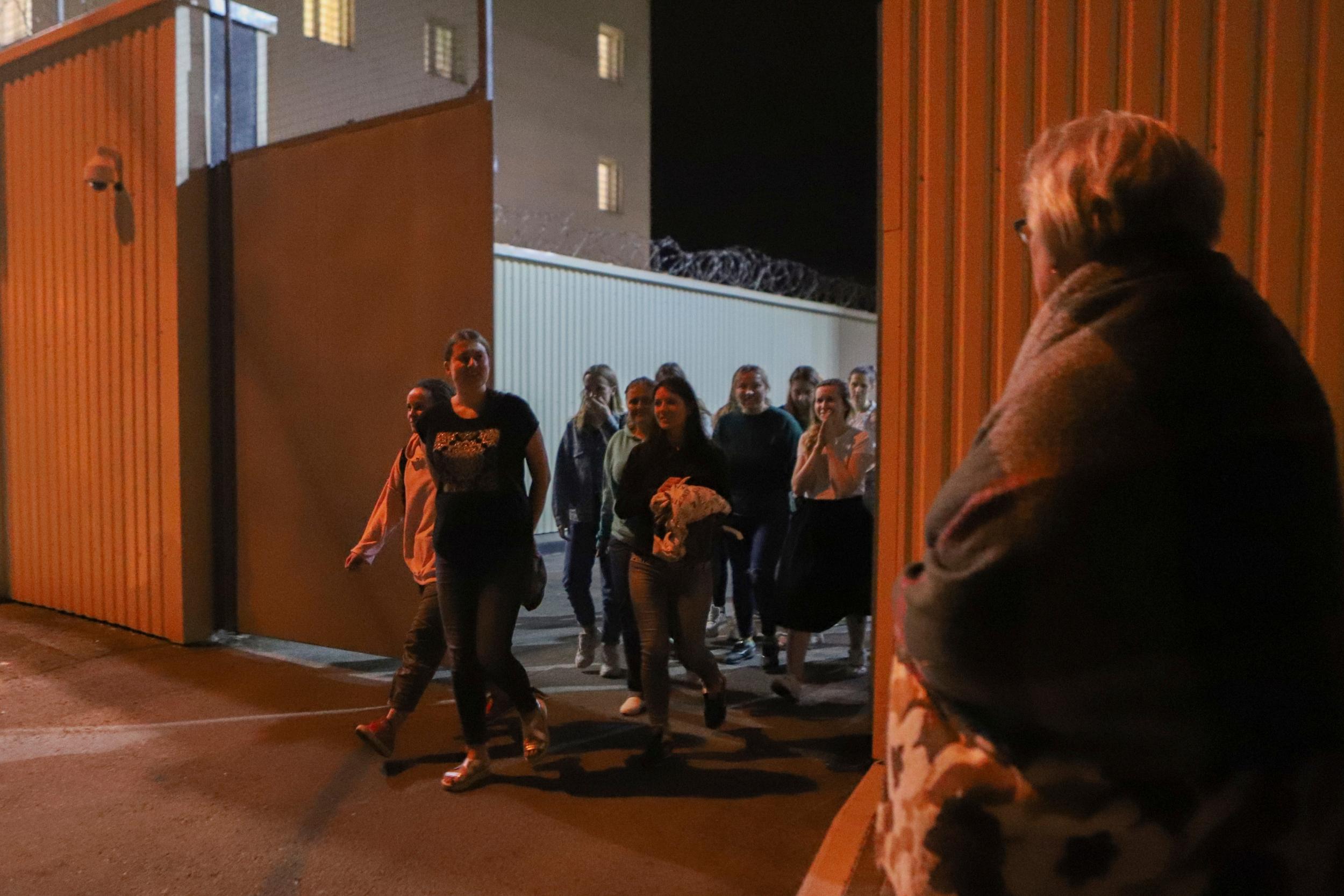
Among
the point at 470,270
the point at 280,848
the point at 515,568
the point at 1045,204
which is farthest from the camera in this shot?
the point at 470,270

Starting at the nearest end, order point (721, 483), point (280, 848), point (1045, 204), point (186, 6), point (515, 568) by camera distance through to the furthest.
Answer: point (1045, 204)
point (280, 848)
point (515, 568)
point (721, 483)
point (186, 6)

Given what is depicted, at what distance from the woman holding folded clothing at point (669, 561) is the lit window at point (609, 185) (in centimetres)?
1926

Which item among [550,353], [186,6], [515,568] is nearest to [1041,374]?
[515,568]

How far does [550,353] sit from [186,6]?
6741 millimetres

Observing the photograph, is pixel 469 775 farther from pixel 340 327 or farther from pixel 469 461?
pixel 340 327

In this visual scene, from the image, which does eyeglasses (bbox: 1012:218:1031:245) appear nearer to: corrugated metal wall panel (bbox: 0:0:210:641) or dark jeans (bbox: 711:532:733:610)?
dark jeans (bbox: 711:532:733:610)

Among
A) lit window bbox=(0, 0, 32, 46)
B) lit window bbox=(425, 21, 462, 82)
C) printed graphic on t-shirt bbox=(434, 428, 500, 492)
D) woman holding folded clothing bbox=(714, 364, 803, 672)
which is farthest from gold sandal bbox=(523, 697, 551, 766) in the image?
lit window bbox=(0, 0, 32, 46)

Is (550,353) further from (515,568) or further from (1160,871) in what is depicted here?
(1160,871)

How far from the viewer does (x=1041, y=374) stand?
50.9 inches

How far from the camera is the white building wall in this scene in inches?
495

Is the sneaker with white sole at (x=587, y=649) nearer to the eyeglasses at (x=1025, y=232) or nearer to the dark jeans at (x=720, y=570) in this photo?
the dark jeans at (x=720, y=570)

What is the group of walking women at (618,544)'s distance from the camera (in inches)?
174

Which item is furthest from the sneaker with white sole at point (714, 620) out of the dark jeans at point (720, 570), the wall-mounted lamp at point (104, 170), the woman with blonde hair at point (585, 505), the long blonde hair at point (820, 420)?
the wall-mounted lamp at point (104, 170)

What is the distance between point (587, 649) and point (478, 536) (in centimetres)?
242
